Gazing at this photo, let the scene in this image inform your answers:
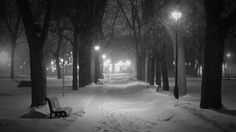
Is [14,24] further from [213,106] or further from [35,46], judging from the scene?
[213,106]

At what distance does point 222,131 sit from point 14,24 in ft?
149

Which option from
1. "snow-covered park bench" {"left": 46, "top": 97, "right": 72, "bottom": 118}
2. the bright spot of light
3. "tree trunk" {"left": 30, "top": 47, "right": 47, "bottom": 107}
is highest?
the bright spot of light

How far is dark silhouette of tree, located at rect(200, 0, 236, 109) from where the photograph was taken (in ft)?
43.6

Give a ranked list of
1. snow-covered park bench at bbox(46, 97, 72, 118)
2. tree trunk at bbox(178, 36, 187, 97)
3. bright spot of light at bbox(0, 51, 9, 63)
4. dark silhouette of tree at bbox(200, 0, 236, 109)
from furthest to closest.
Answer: bright spot of light at bbox(0, 51, 9, 63) < tree trunk at bbox(178, 36, 187, 97) < dark silhouette of tree at bbox(200, 0, 236, 109) < snow-covered park bench at bbox(46, 97, 72, 118)

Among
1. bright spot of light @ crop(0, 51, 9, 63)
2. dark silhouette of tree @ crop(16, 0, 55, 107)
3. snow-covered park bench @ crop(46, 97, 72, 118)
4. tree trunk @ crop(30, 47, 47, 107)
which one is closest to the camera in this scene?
snow-covered park bench @ crop(46, 97, 72, 118)

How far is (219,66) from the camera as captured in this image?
13453mm

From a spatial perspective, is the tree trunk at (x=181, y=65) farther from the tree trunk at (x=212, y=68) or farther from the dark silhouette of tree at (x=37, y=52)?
the dark silhouette of tree at (x=37, y=52)

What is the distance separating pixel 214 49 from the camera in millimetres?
13336

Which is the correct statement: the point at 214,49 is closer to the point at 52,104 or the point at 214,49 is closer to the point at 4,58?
the point at 52,104

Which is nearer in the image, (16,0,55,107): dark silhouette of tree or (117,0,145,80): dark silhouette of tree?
(16,0,55,107): dark silhouette of tree

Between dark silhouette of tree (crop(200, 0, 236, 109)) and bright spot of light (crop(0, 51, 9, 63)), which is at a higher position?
bright spot of light (crop(0, 51, 9, 63))

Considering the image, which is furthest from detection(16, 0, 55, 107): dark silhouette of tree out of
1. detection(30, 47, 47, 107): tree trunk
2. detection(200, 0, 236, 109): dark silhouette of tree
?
detection(200, 0, 236, 109): dark silhouette of tree

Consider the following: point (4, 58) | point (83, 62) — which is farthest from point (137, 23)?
point (4, 58)

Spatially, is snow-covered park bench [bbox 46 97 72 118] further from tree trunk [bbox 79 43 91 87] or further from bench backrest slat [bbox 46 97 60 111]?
tree trunk [bbox 79 43 91 87]
